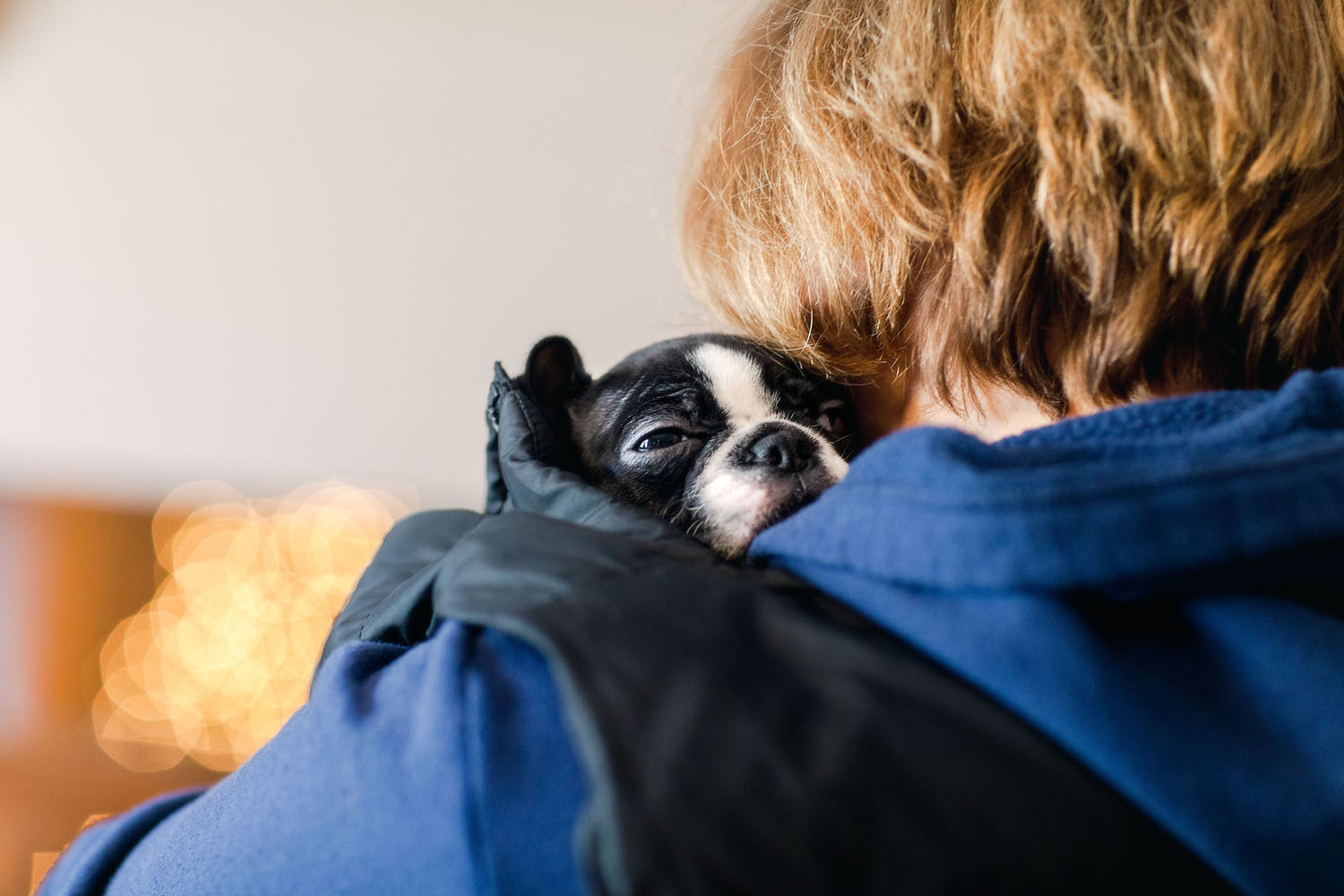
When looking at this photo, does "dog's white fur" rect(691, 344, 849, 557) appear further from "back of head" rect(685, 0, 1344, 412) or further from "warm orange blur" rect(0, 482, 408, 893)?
"warm orange blur" rect(0, 482, 408, 893)

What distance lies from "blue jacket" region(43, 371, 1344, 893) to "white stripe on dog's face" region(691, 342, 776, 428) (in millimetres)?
611

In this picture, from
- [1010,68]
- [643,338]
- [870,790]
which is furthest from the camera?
[643,338]

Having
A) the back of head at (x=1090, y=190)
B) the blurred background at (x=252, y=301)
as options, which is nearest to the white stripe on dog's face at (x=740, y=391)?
the back of head at (x=1090, y=190)

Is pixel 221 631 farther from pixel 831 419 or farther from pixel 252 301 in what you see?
pixel 831 419

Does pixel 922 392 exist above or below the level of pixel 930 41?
below

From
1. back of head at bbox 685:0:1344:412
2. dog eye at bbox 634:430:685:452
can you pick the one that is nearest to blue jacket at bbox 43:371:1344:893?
back of head at bbox 685:0:1344:412

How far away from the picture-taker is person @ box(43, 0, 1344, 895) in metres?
0.36

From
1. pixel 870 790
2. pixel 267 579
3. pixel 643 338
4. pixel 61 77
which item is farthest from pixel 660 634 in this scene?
pixel 61 77

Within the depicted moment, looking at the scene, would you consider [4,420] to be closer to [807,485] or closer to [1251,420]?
[807,485]

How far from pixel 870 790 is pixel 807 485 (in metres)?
0.55

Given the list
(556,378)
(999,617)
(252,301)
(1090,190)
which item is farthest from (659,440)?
(252,301)

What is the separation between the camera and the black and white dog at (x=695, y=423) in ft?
3.05

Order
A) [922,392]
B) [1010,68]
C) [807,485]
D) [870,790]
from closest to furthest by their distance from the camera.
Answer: [870,790]
[1010,68]
[922,392]
[807,485]

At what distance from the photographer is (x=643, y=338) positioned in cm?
290
